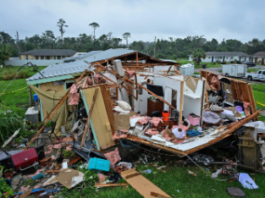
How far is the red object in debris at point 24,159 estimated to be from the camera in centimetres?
532

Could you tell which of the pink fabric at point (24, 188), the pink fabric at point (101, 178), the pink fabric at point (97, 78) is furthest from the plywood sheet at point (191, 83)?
the pink fabric at point (24, 188)

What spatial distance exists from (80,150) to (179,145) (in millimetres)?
3181

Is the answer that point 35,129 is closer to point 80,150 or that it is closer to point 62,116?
point 62,116

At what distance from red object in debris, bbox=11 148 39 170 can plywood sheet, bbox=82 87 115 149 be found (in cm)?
191

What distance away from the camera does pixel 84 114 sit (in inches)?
275

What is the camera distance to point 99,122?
20.5ft

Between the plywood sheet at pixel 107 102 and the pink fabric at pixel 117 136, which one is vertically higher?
the plywood sheet at pixel 107 102

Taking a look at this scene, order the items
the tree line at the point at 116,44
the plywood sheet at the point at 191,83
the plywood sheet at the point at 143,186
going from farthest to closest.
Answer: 1. the tree line at the point at 116,44
2. the plywood sheet at the point at 191,83
3. the plywood sheet at the point at 143,186

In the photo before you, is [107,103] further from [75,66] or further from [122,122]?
[75,66]

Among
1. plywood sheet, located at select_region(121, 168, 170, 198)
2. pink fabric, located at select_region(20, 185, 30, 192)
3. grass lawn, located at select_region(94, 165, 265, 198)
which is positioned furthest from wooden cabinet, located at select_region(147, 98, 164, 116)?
pink fabric, located at select_region(20, 185, 30, 192)

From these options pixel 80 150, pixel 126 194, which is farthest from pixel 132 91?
pixel 126 194

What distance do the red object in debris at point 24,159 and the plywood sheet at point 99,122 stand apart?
75.0 inches

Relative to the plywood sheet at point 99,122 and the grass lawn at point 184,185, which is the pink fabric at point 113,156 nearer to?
the plywood sheet at point 99,122

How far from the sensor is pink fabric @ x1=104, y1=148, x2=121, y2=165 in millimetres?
5609
